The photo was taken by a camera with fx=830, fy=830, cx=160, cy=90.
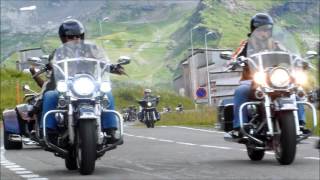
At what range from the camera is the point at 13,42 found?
426 feet

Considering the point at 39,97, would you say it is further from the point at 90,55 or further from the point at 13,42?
the point at 13,42

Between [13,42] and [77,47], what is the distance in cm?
12249

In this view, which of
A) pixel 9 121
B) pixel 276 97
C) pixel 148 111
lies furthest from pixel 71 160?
pixel 148 111

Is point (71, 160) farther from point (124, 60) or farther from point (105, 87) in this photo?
point (124, 60)

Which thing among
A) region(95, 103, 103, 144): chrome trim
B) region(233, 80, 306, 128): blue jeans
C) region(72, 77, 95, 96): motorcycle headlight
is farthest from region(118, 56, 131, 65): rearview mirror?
region(233, 80, 306, 128): blue jeans

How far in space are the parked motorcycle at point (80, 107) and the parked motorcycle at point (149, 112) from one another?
62.9ft

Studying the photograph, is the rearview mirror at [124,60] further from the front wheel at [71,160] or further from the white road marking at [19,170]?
the white road marking at [19,170]

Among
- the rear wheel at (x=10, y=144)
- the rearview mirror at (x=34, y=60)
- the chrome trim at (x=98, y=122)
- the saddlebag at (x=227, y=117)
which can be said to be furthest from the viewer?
the rear wheel at (x=10, y=144)

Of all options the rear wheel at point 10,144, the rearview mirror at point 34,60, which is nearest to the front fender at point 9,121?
the rear wheel at point 10,144

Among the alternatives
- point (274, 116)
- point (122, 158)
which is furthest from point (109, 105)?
point (122, 158)

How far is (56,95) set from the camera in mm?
9453

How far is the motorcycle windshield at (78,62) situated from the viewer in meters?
9.48

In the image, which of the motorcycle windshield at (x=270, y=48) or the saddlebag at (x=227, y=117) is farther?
the saddlebag at (x=227, y=117)

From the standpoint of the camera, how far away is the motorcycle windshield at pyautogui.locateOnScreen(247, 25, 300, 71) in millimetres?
9523
